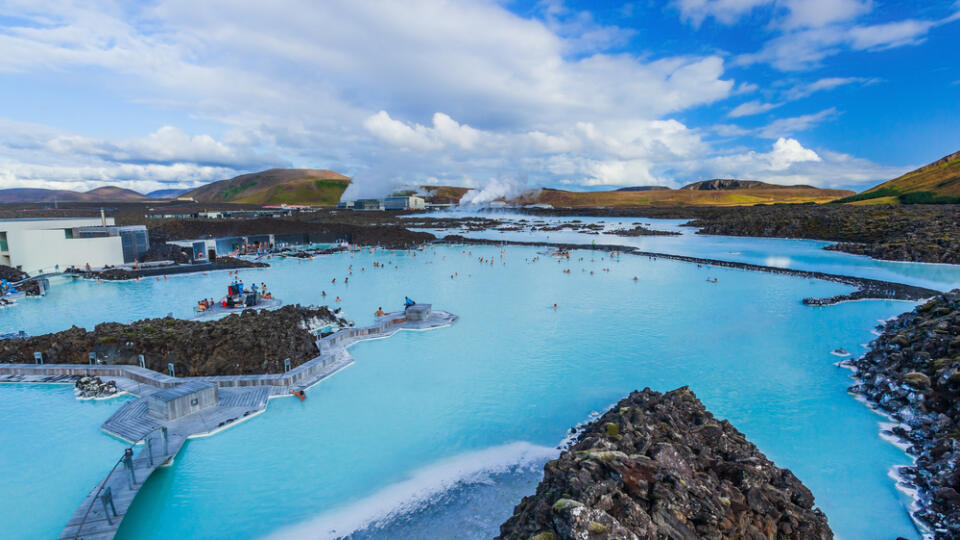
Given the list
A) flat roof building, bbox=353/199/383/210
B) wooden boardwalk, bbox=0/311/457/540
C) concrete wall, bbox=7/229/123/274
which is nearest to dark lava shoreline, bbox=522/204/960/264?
wooden boardwalk, bbox=0/311/457/540

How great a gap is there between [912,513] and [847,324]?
14.0 metres

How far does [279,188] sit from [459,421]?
161207mm

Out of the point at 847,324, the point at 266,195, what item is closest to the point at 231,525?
the point at 847,324

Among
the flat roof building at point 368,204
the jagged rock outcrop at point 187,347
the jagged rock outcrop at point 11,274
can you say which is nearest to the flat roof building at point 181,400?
the jagged rock outcrop at point 187,347

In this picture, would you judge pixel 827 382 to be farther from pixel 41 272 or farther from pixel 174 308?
pixel 41 272

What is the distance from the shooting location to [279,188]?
153625 mm

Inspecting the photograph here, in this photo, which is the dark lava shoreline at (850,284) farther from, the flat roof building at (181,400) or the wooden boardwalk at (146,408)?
the flat roof building at (181,400)

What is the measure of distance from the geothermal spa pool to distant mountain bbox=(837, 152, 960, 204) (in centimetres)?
7111

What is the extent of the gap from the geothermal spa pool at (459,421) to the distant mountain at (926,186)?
71111 mm

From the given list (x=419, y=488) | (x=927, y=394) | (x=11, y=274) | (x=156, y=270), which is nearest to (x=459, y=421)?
(x=419, y=488)

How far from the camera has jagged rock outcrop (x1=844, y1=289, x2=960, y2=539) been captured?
7883 millimetres

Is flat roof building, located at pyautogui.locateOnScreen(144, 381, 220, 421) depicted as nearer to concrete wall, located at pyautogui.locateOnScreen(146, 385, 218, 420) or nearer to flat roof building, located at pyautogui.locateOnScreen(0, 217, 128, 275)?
concrete wall, located at pyautogui.locateOnScreen(146, 385, 218, 420)

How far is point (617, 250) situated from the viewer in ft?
142

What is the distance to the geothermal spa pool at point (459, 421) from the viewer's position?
26.1 ft
